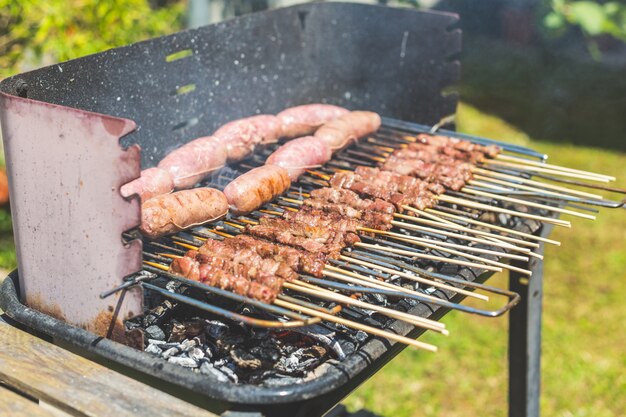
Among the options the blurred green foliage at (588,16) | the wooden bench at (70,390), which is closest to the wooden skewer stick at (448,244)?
the wooden bench at (70,390)

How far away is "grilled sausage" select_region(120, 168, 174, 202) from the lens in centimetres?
368

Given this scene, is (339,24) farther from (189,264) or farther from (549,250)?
(549,250)

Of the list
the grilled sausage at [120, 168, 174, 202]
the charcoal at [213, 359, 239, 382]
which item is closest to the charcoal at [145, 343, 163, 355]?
the charcoal at [213, 359, 239, 382]

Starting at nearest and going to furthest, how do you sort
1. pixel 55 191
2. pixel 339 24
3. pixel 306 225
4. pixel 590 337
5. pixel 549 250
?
pixel 55 191 → pixel 306 225 → pixel 339 24 → pixel 590 337 → pixel 549 250

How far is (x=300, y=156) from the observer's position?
4.27m

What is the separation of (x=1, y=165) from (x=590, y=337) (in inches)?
245

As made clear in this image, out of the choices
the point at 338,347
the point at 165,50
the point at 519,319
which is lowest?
the point at 519,319

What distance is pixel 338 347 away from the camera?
9.15 feet

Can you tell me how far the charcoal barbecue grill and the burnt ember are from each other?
0.46ft

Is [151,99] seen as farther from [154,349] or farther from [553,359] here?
[553,359]

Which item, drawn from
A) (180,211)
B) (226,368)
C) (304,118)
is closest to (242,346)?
(226,368)

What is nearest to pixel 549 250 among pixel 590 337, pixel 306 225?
pixel 590 337

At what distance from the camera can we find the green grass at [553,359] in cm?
553

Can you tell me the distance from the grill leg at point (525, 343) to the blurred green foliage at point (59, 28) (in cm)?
405
